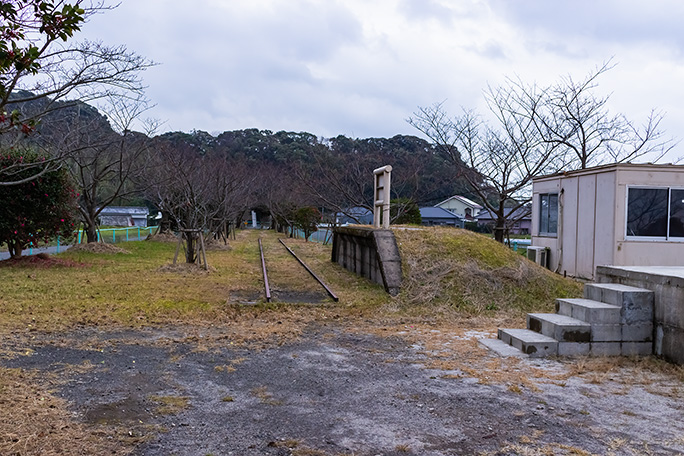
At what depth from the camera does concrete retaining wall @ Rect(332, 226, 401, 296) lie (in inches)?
341

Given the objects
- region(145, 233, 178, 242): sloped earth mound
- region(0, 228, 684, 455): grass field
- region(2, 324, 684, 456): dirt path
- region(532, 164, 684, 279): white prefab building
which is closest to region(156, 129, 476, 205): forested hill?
region(145, 233, 178, 242): sloped earth mound

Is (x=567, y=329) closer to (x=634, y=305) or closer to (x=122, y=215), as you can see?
(x=634, y=305)

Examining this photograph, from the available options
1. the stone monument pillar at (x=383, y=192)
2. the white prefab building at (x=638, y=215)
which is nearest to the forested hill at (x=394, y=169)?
the stone monument pillar at (x=383, y=192)

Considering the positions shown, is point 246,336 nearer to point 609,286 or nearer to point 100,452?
point 100,452

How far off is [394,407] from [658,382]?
228cm

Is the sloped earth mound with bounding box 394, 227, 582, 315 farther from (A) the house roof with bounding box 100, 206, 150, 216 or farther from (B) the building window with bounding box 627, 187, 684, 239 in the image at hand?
(A) the house roof with bounding box 100, 206, 150, 216

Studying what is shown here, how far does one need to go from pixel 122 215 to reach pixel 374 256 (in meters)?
51.6

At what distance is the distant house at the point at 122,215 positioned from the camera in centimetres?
5547

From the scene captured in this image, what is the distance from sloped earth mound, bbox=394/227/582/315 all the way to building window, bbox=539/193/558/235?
2.06 meters

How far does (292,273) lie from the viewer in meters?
12.0

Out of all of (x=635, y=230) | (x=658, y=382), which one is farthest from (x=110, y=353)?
(x=635, y=230)

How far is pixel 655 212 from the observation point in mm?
9336

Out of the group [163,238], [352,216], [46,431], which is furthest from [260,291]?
[163,238]

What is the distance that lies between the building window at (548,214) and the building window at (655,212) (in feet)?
6.84
